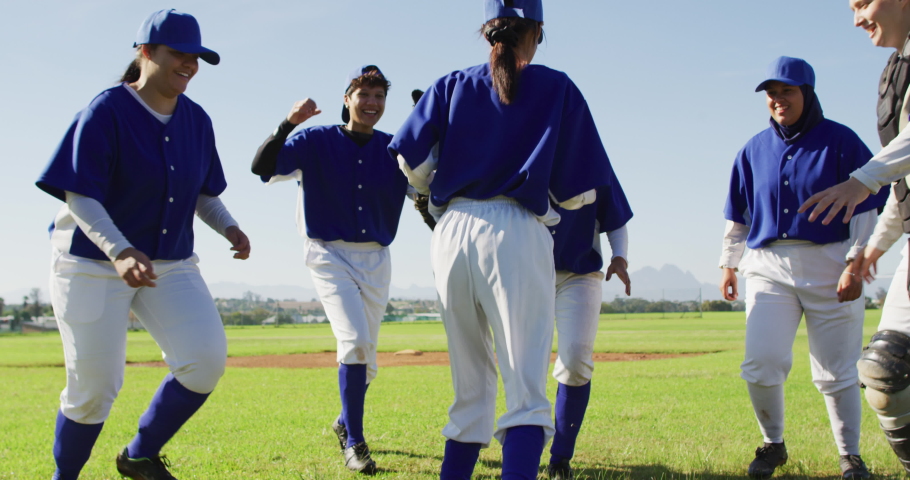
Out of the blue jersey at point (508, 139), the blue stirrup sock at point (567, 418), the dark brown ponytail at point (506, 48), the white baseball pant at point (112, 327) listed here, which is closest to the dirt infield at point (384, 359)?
the blue stirrup sock at point (567, 418)

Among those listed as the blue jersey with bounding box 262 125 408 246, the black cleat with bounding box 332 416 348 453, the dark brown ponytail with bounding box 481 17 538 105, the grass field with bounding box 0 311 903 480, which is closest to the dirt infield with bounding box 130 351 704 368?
the grass field with bounding box 0 311 903 480

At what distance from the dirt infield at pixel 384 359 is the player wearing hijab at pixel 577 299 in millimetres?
12538

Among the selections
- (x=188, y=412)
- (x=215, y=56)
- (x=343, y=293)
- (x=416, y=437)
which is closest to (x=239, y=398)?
(x=416, y=437)

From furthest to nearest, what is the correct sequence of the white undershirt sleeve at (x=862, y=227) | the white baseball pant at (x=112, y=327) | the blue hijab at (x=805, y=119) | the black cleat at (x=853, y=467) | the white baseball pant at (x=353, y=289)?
1. the white baseball pant at (x=353, y=289)
2. the blue hijab at (x=805, y=119)
3. the white undershirt sleeve at (x=862, y=227)
4. the black cleat at (x=853, y=467)
5. the white baseball pant at (x=112, y=327)

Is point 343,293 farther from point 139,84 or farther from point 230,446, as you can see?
point 139,84

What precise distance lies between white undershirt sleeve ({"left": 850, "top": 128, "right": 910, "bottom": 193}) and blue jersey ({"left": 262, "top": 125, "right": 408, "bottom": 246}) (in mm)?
3210

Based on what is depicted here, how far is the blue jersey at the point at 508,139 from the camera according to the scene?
306 centimetres

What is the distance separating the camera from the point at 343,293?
203 inches

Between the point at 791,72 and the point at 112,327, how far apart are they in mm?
4134

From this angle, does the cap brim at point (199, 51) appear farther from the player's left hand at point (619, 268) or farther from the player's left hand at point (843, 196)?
the player's left hand at point (843, 196)

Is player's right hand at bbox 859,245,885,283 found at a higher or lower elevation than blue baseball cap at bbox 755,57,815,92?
lower

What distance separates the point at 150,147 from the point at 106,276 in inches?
26.5

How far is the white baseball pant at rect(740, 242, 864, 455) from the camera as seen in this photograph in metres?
4.52

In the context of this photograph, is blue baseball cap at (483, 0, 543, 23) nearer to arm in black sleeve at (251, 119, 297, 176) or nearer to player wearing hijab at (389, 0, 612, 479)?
player wearing hijab at (389, 0, 612, 479)
